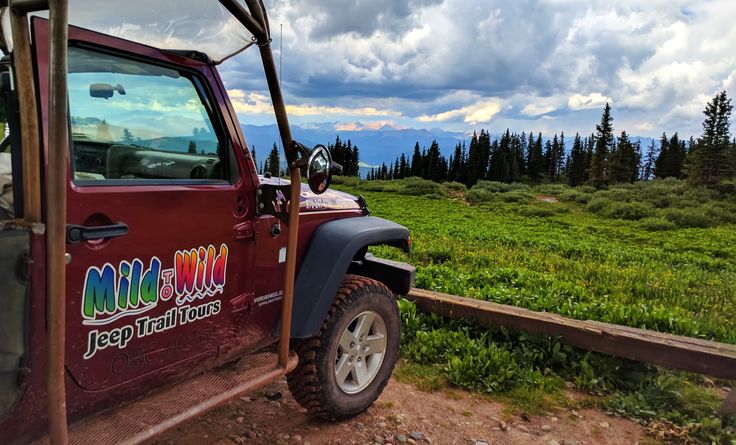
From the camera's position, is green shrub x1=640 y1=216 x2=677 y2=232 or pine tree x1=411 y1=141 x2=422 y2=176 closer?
green shrub x1=640 y1=216 x2=677 y2=232

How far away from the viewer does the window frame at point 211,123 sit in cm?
237

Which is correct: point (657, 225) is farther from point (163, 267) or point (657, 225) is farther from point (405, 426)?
point (163, 267)

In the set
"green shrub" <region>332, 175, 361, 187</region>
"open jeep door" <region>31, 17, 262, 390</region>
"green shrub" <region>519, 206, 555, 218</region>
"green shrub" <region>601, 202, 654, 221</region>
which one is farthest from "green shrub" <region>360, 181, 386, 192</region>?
"open jeep door" <region>31, 17, 262, 390</region>

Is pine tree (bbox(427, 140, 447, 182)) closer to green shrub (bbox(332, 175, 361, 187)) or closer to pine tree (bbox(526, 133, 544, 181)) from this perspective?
pine tree (bbox(526, 133, 544, 181))

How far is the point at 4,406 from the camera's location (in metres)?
2.09

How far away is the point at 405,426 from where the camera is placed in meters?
3.95

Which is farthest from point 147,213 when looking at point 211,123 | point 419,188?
point 419,188

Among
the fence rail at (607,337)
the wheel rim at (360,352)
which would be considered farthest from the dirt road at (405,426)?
the fence rail at (607,337)

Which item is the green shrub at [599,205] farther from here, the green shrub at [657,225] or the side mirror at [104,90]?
the side mirror at [104,90]

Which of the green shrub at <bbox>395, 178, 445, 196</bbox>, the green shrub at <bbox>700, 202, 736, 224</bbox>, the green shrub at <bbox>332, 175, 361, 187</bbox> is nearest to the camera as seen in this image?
the green shrub at <bbox>700, 202, 736, 224</bbox>

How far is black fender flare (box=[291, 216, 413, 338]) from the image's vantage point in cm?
340

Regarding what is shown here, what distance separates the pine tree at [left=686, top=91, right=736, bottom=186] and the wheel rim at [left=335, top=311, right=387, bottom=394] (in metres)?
61.9

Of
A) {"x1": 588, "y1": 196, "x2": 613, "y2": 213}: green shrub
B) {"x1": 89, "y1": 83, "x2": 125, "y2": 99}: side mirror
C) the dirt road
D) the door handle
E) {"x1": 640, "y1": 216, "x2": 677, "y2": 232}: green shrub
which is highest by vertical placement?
{"x1": 89, "y1": 83, "x2": 125, "y2": 99}: side mirror

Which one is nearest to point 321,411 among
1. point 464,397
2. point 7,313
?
point 464,397
